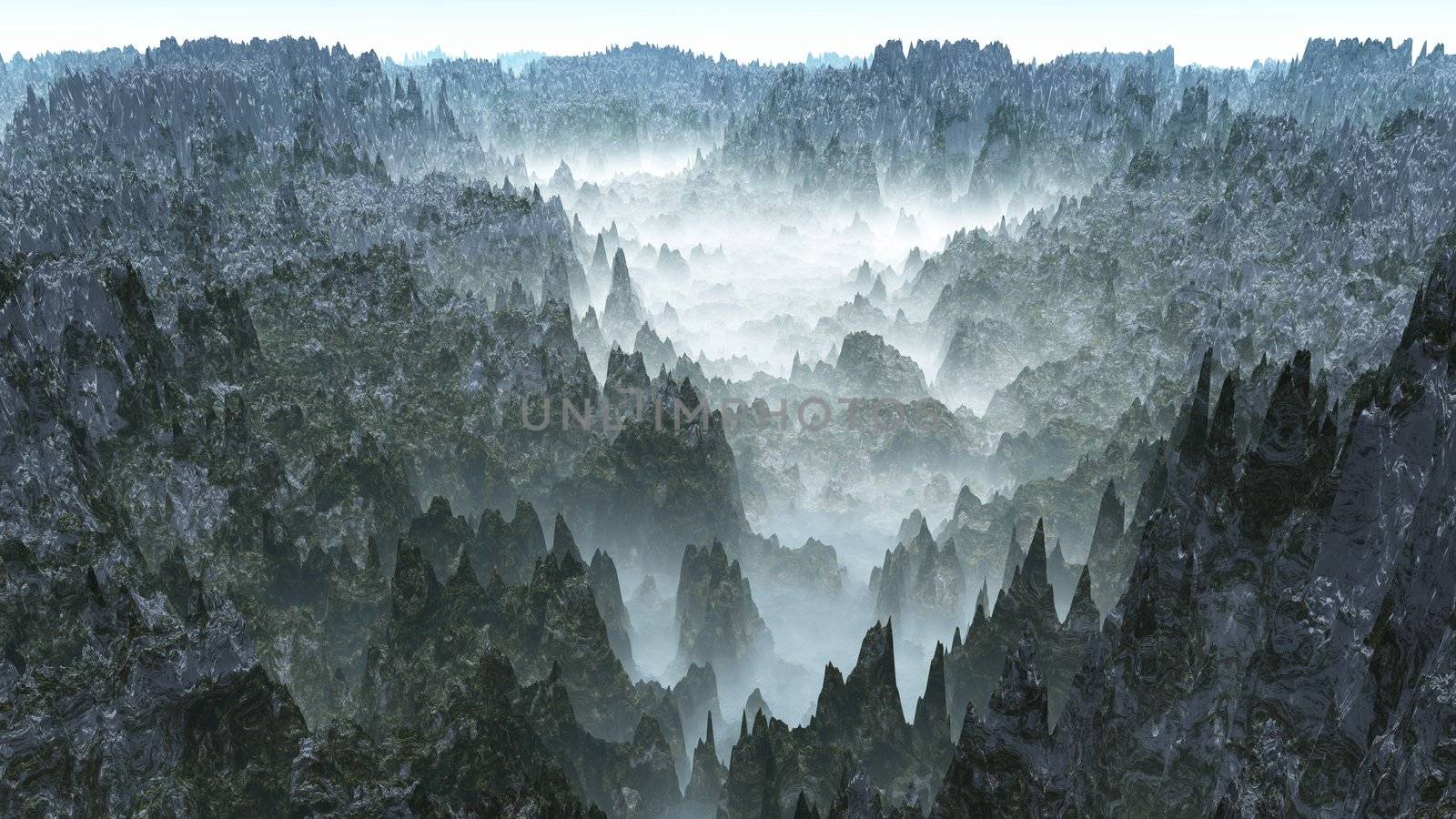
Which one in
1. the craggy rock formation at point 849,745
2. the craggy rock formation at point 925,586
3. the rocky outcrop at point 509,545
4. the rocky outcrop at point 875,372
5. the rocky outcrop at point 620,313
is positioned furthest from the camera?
the rocky outcrop at point 620,313

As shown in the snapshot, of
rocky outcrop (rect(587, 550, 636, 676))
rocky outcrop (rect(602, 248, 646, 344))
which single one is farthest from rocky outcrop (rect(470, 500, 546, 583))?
rocky outcrop (rect(602, 248, 646, 344))

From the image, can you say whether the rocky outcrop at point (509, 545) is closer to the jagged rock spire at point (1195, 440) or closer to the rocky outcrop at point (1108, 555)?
the rocky outcrop at point (1108, 555)

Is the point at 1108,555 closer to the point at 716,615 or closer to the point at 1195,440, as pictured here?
the point at 1195,440

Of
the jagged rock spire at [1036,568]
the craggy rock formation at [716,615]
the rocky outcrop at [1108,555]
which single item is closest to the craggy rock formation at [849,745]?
the jagged rock spire at [1036,568]

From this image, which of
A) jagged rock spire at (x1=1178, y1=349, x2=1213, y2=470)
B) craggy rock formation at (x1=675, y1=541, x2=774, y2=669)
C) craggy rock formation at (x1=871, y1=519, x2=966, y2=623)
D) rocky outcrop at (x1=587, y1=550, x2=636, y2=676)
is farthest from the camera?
craggy rock formation at (x1=871, y1=519, x2=966, y2=623)

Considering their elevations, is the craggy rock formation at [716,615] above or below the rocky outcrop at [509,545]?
below

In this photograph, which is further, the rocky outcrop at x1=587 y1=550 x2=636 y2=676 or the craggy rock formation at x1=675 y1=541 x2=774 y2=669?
the craggy rock formation at x1=675 y1=541 x2=774 y2=669

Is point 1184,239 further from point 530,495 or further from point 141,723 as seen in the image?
point 141,723

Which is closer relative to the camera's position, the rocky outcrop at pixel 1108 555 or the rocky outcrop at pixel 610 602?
the rocky outcrop at pixel 1108 555

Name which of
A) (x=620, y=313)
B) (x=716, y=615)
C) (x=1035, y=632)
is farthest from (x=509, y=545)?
(x=620, y=313)

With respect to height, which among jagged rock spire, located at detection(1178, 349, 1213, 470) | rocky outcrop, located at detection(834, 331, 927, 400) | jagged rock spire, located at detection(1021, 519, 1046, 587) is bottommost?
jagged rock spire, located at detection(1021, 519, 1046, 587)

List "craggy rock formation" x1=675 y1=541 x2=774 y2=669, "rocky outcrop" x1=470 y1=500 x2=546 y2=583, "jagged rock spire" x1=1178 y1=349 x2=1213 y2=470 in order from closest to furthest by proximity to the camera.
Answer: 1. "jagged rock spire" x1=1178 y1=349 x2=1213 y2=470
2. "rocky outcrop" x1=470 y1=500 x2=546 y2=583
3. "craggy rock formation" x1=675 y1=541 x2=774 y2=669

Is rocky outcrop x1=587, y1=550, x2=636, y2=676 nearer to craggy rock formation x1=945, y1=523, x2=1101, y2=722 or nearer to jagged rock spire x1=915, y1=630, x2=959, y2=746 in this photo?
jagged rock spire x1=915, y1=630, x2=959, y2=746
